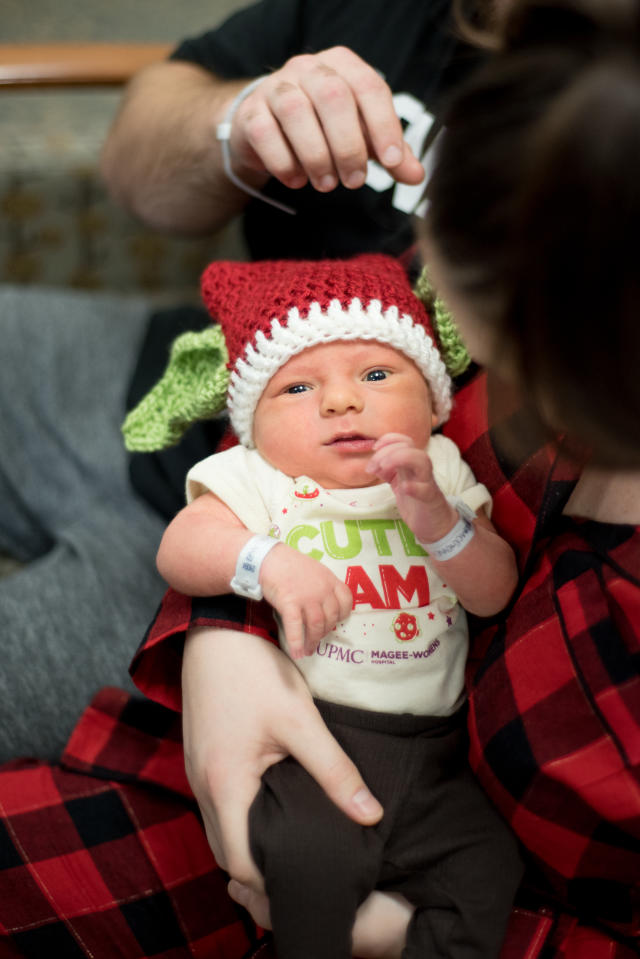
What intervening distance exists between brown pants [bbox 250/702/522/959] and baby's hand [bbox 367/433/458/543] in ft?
0.54

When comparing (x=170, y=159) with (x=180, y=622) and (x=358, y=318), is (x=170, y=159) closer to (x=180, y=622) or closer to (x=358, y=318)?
(x=358, y=318)

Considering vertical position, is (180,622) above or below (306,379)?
below

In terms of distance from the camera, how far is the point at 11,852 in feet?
2.34

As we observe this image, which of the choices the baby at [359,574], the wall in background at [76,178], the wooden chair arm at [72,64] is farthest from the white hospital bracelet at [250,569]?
the wall in background at [76,178]

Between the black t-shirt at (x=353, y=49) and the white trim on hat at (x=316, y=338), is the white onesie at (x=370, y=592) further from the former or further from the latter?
the black t-shirt at (x=353, y=49)

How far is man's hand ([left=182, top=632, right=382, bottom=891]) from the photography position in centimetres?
60

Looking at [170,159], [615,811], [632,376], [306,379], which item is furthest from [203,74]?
[615,811]

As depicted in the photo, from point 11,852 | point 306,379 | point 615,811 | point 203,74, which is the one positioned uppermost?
point 203,74

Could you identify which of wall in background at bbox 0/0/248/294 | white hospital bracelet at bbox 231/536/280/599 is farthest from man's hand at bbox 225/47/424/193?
wall in background at bbox 0/0/248/294

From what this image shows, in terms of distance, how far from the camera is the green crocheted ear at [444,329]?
28.2 inches

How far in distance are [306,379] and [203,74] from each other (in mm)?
697

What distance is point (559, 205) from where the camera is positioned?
36 cm

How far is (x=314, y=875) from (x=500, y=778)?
0.53 feet

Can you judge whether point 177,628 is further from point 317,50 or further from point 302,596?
point 317,50
